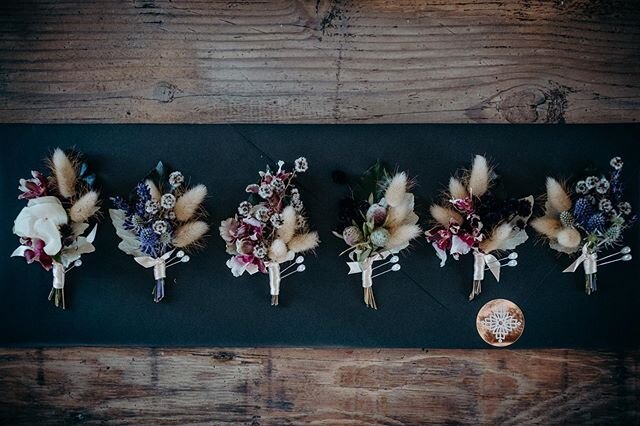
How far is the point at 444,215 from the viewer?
71.9 inches

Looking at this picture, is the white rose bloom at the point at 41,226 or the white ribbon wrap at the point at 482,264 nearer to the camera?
the white rose bloom at the point at 41,226

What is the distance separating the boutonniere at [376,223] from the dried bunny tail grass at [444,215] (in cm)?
6

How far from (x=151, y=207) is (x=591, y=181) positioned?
141cm

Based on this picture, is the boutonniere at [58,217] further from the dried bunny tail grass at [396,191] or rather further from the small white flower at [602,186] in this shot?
the small white flower at [602,186]

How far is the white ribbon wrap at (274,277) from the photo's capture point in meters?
1.82

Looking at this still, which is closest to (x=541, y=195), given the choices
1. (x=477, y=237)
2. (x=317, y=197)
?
(x=477, y=237)

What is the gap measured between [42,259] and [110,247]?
21 centimetres

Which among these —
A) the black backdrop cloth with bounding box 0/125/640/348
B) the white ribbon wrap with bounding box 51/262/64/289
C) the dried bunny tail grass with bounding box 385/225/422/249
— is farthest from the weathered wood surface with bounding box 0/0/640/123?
the white ribbon wrap with bounding box 51/262/64/289

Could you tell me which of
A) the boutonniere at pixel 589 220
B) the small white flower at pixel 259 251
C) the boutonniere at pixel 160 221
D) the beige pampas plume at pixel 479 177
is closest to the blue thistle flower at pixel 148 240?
the boutonniere at pixel 160 221

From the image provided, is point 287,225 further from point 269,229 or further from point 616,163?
point 616,163

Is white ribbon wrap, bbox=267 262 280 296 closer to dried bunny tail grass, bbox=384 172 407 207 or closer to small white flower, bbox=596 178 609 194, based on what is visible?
dried bunny tail grass, bbox=384 172 407 207

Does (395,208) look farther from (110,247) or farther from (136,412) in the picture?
(136,412)

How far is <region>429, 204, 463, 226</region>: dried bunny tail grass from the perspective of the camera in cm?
182

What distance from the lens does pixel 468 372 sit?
6.30 feet
